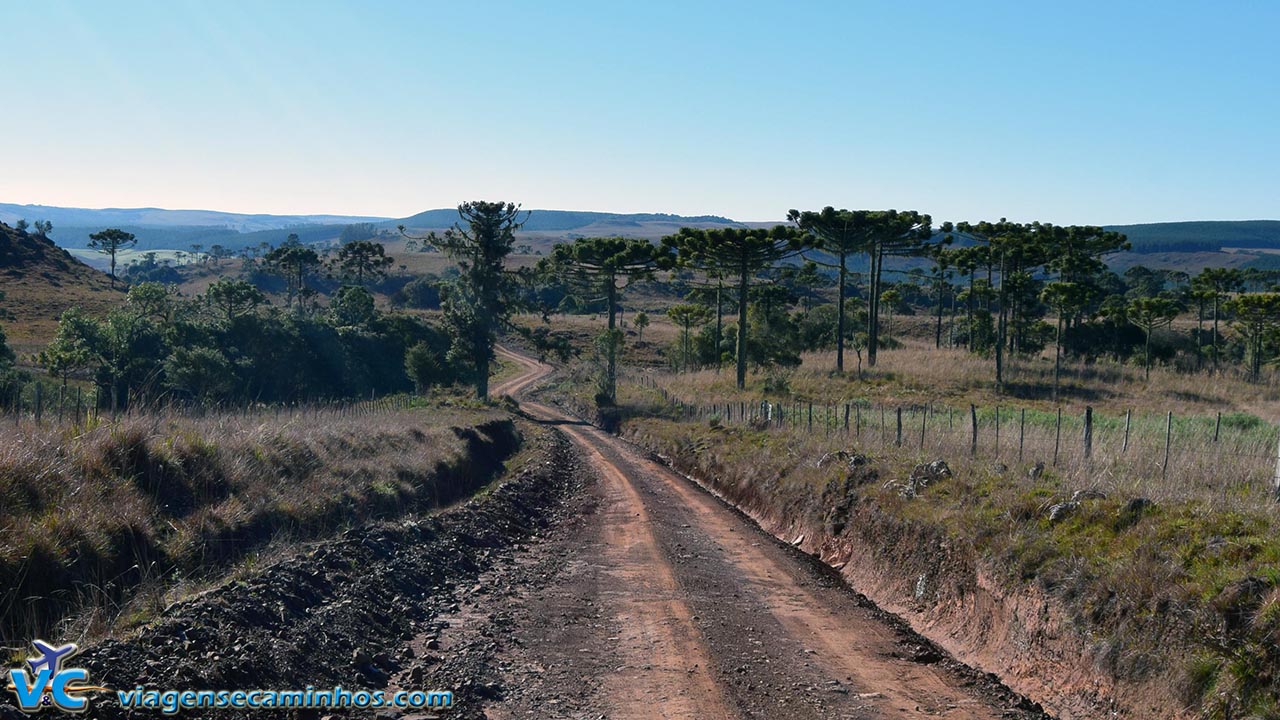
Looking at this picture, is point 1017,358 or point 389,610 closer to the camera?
point 389,610

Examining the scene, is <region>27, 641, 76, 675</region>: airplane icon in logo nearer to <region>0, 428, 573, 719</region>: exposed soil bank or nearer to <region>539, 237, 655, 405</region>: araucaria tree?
<region>0, 428, 573, 719</region>: exposed soil bank

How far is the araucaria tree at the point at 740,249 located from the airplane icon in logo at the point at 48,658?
43450mm

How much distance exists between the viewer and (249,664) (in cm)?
719

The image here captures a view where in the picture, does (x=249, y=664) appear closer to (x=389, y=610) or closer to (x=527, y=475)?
(x=389, y=610)

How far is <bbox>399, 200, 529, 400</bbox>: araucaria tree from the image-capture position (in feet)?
164

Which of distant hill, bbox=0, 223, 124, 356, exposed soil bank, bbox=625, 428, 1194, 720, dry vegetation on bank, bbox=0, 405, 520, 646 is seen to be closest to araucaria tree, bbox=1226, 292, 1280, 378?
exposed soil bank, bbox=625, 428, 1194, 720

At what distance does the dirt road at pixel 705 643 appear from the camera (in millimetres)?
8086

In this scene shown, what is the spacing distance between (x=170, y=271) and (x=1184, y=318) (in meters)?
165

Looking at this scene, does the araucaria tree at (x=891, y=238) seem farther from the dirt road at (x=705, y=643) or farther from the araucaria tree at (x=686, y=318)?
the dirt road at (x=705, y=643)

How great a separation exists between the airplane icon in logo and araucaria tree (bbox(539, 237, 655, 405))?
45875 millimetres

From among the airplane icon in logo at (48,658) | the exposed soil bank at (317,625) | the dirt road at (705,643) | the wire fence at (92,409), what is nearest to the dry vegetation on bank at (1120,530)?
the dirt road at (705,643)

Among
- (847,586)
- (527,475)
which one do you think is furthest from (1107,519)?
(527,475)

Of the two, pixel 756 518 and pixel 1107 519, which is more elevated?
pixel 1107 519

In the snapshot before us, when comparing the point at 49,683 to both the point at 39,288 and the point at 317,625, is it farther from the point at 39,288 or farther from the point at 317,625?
the point at 39,288
